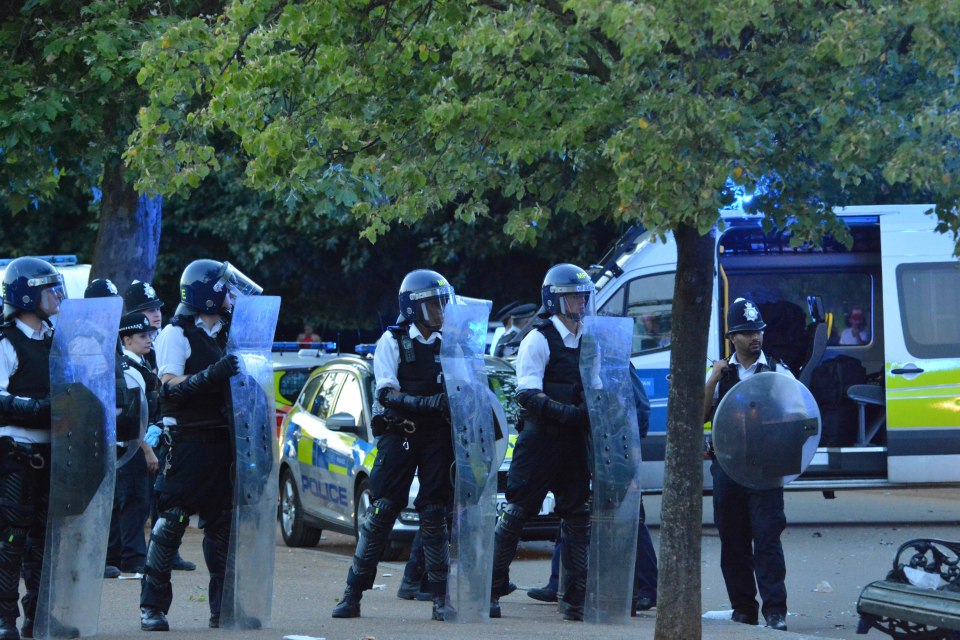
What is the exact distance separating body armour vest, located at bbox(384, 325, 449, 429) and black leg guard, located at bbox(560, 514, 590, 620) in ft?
3.12

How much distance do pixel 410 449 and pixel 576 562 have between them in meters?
1.19

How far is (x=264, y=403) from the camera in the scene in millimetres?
8102

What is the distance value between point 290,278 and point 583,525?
1631 cm

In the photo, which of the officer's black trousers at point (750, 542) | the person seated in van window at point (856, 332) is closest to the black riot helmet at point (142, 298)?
the officer's black trousers at point (750, 542)

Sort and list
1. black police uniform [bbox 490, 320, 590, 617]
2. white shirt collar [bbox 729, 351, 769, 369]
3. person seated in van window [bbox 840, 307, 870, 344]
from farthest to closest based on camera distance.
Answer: person seated in van window [bbox 840, 307, 870, 344], white shirt collar [bbox 729, 351, 769, 369], black police uniform [bbox 490, 320, 590, 617]

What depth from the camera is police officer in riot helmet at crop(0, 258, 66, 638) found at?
7402 mm

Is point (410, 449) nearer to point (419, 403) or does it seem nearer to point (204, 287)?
point (419, 403)

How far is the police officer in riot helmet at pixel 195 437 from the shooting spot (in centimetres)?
791

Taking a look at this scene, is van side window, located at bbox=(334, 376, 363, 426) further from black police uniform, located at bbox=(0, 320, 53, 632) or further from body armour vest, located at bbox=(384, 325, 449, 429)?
black police uniform, located at bbox=(0, 320, 53, 632)

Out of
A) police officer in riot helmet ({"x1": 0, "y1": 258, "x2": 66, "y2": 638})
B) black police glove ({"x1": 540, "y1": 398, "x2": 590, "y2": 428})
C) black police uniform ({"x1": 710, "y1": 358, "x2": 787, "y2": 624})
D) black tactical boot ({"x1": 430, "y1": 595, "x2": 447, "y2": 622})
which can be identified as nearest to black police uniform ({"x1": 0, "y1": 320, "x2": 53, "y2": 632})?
police officer in riot helmet ({"x1": 0, "y1": 258, "x2": 66, "y2": 638})

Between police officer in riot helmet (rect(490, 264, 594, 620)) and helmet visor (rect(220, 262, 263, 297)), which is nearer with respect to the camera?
helmet visor (rect(220, 262, 263, 297))

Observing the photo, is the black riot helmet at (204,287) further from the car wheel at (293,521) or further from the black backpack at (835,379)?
the black backpack at (835,379)

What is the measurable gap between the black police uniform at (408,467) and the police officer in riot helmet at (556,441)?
39 centimetres

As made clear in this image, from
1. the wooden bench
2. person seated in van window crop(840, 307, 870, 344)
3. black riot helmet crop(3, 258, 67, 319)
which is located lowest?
the wooden bench
